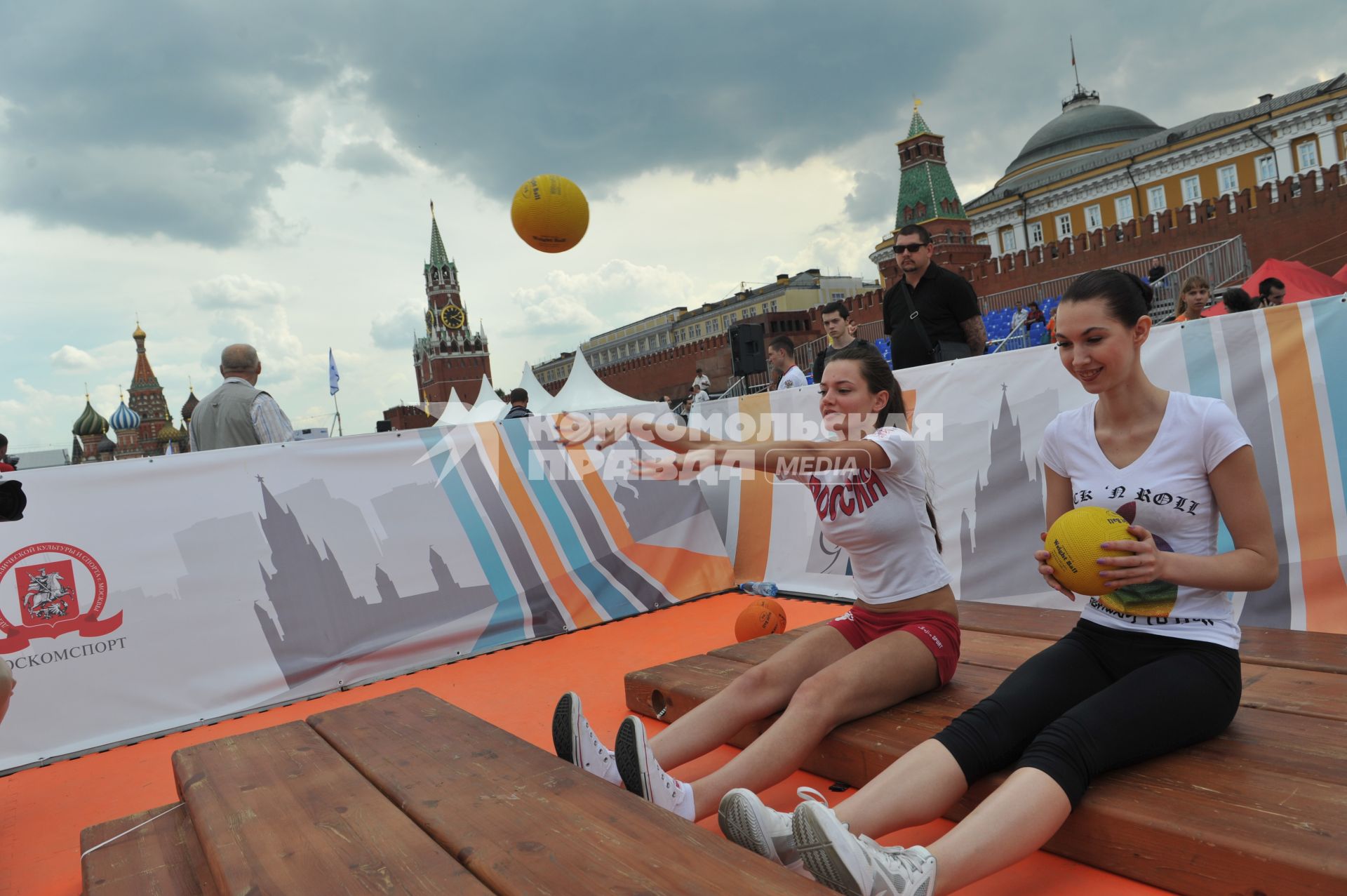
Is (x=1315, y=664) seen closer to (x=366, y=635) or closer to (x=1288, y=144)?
(x=366, y=635)

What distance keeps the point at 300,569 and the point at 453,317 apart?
111349mm

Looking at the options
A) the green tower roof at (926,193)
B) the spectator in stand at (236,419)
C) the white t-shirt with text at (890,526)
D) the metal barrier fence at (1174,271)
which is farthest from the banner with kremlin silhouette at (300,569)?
the green tower roof at (926,193)

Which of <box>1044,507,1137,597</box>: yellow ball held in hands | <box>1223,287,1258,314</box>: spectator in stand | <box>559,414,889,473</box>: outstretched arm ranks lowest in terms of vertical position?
<box>1044,507,1137,597</box>: yellow ball held in hands

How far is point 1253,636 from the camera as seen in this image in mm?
3322

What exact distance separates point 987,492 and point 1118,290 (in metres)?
3.11

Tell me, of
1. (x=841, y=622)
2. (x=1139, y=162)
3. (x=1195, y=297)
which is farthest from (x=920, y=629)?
(x=1139, y=162)

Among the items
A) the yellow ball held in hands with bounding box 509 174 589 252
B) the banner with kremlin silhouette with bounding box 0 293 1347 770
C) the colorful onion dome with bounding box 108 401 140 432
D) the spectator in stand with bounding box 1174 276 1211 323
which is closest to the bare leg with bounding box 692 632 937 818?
the banner with kremlin silhouette with bounding box 0 293 1347 770

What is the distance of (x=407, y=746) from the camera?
104 inches

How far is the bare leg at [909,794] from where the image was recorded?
6.65 feet

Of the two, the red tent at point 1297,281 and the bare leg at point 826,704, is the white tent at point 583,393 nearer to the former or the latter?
the red tent at point 1297,281

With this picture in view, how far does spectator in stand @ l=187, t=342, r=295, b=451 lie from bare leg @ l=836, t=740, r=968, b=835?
493cm

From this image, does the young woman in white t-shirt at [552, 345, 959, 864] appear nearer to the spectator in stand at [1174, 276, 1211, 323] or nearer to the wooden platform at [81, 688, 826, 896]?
the wooden platform at [81, 688, 826, 896]

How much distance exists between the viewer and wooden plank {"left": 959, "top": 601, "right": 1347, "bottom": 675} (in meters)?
2.94

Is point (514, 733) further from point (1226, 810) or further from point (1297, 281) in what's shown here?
point (1297, 281)
